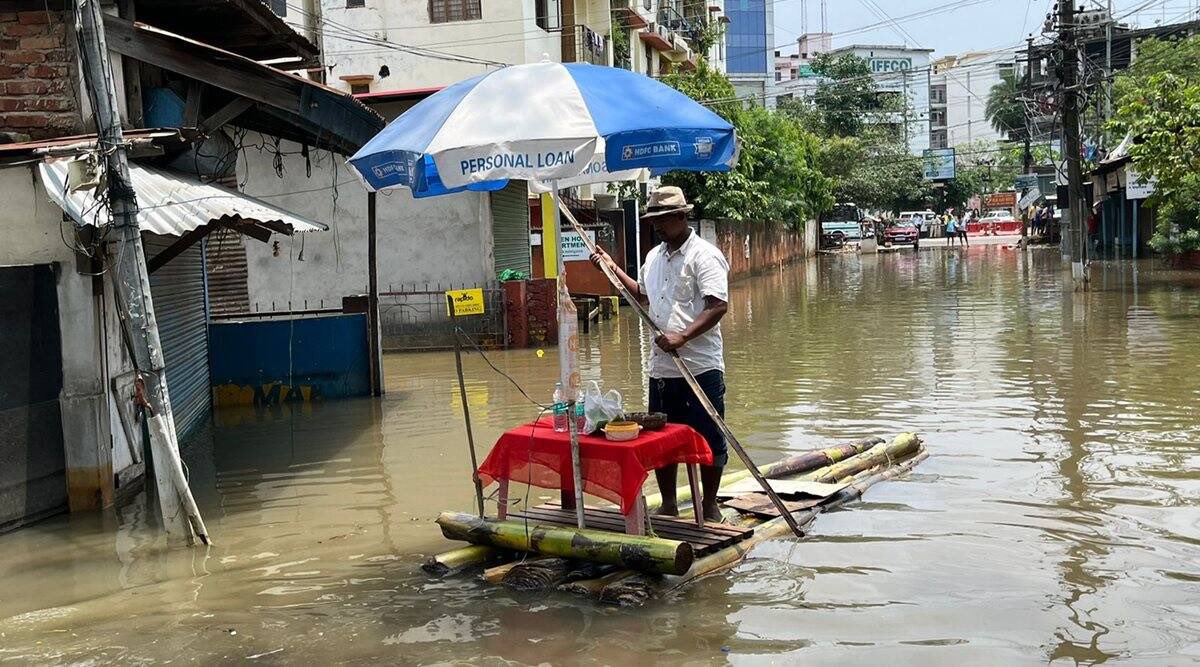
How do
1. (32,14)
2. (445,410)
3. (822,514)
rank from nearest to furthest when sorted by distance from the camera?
(822,514) → (32,14) → (445,410)

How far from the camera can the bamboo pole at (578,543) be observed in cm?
559

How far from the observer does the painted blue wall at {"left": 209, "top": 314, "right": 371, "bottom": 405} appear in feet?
Result: 44.0

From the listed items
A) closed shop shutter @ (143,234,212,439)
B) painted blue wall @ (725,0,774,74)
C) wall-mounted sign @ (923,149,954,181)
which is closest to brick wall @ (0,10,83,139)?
closed shop shutter @ (143,234,212,439)

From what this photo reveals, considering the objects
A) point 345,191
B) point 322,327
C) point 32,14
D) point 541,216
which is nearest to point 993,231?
point 541,216

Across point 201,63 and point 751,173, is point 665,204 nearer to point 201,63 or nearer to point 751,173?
point 201,63

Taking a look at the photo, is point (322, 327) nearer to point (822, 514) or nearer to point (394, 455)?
point (394, 455)

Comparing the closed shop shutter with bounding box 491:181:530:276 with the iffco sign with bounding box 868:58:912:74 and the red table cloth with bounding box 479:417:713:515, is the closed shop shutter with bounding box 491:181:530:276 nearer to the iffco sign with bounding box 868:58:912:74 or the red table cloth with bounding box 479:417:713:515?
the red table cloth with bounding box 479:417:713:515

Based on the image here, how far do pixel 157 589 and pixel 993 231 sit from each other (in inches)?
2809

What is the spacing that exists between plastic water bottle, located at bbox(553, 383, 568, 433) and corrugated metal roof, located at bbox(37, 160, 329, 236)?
3.07m

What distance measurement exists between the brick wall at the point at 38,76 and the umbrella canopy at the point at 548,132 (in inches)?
124

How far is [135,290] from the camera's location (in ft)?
23.7

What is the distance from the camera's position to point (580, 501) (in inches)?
239

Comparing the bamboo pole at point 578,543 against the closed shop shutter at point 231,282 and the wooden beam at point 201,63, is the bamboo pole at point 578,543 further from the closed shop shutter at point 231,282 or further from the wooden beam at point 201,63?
the closed shop shutter at point 231,282

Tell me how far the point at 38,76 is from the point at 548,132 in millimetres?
4620
